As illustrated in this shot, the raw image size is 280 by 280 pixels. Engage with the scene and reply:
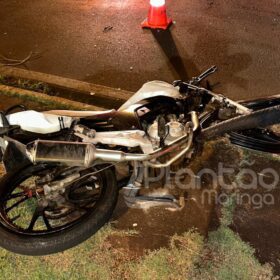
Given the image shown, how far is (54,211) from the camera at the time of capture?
3.11 m

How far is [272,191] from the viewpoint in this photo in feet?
11.1

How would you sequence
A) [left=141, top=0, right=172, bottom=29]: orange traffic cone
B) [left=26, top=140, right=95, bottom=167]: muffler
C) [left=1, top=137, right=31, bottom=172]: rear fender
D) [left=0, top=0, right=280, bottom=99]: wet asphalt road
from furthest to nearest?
[left=141, top=0, right=172, bottom=29]: orange traffic cone < [left=0, top=0, right=280, bottom=99]: wet asphalt road < [left=1, top=137, right=31, bottom=172]: rear fender < [left=26, top=140, right=95, bottom=167]: muffler

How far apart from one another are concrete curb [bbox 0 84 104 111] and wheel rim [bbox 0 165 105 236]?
144 cm

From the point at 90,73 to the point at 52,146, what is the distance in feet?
8.82

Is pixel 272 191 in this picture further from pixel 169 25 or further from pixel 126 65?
pixel 169 25

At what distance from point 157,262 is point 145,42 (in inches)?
141

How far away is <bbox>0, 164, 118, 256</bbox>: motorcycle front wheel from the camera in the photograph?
8.85 ft

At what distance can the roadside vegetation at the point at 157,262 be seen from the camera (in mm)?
2879

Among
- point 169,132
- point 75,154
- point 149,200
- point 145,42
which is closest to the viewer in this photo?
point 75,154

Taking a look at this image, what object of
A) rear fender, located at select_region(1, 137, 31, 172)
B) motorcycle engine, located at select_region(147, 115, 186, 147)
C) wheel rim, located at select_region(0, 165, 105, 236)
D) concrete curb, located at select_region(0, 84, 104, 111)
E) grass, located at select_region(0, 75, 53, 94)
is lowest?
grass, located at select_region(0, 75, 53, 94)

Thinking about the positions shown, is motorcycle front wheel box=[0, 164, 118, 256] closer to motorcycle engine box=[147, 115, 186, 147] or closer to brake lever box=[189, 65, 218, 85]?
motorcycle engine box=[147, 115, 186, 147]

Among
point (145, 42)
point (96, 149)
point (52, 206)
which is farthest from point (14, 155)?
point (145, 42)

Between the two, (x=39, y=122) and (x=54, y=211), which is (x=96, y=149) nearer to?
(x=39, y=122)

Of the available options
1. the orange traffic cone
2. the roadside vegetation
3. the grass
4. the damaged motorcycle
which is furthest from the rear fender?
the orange traffic cone
